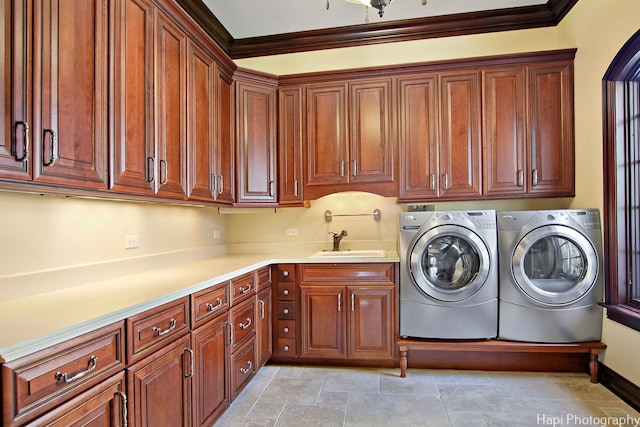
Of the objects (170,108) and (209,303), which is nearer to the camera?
(209,303)

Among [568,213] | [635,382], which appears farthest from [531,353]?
[568,213]

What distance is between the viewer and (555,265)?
254 cm

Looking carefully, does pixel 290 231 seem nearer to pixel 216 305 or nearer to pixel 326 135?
pixel 326 135

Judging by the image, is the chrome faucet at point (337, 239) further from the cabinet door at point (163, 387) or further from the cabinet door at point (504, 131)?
the cabinet door at point (163, 387)

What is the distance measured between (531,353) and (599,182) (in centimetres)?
140

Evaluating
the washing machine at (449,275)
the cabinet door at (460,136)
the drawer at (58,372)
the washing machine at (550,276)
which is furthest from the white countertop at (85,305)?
the washing machine at (550,276)

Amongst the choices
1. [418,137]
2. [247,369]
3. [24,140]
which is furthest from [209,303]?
[418,137]

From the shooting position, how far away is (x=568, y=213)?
8.16ft

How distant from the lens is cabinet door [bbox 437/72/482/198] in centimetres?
286

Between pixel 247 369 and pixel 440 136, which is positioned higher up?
pixel 440 136

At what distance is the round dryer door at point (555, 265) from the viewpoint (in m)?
2.47

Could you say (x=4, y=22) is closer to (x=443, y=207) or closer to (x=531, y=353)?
(x=443, y=207)

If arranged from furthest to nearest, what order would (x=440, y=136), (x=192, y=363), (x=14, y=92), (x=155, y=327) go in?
(x=440, y=136) < (x=192, y=363) < (x=155, y=327) < (x=14, y=92)

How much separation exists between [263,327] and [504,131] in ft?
8.47
